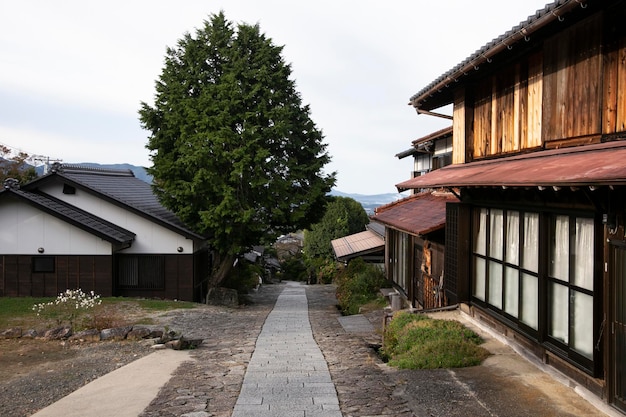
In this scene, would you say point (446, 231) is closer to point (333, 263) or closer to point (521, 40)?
point (521, 40)

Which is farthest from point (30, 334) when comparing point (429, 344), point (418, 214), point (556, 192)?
point (556, 192)

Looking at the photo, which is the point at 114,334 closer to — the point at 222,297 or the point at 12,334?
the point at 12,334

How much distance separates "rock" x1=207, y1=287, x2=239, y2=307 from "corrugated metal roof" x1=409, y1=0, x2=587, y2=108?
14.2 m

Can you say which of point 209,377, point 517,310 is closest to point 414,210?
point 517,310

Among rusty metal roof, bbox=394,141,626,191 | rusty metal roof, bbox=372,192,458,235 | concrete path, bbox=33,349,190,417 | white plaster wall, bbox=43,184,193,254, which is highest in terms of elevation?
rusty metal roof, bbox=394,141,626,191

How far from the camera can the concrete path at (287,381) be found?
7523 millimetres

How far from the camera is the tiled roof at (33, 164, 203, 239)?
22.9 metres

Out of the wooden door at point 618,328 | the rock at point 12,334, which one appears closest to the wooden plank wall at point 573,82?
the wooden door at point 618,328

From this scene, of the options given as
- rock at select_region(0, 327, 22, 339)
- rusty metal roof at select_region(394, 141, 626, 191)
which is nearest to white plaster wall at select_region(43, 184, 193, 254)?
rock at select_region(0, 327, 22, 339)

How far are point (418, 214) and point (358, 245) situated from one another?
10.4 meters

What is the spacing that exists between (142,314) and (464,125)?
41.2 ft

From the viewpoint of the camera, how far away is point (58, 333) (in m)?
13.8

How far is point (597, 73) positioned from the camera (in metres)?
7.44

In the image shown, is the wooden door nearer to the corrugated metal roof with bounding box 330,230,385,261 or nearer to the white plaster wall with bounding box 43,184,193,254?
the corrugated metal roof with bounding box 330,230,385,261
